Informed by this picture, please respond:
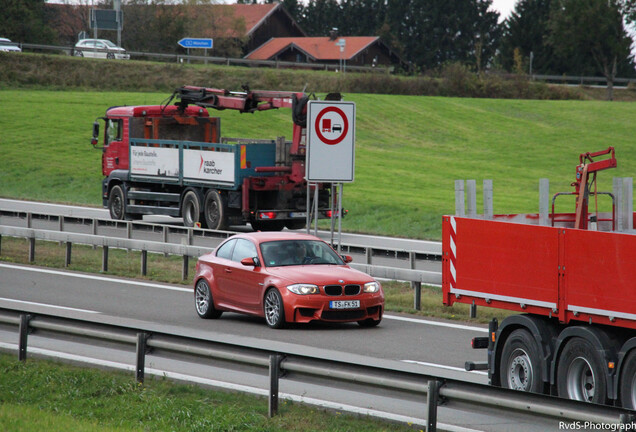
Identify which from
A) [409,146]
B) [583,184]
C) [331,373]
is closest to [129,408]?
[331,373]

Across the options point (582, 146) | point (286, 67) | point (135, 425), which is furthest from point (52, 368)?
point (286, 67)

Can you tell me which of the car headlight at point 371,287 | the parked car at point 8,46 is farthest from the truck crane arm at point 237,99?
the parked car at point 8,46

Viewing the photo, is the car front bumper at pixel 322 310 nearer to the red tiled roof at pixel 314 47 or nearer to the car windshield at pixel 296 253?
the car windshield at pixel 296 253

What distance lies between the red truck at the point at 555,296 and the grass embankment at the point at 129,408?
1830 mm

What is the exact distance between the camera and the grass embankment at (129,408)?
28.1 ft

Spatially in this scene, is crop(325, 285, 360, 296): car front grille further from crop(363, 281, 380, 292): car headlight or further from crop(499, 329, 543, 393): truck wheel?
crop(499, 329, 543, 393): truck wheel

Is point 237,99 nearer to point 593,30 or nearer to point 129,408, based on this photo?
point 129,408

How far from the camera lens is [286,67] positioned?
81562 mm

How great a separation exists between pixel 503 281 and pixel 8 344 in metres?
5.65

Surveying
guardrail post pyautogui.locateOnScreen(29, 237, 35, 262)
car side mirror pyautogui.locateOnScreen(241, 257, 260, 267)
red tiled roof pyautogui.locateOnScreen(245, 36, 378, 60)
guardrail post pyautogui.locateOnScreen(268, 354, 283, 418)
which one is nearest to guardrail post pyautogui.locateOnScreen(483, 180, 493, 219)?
guardrail post pyautogui.locateOnScreen(268, 354, 283, 418)

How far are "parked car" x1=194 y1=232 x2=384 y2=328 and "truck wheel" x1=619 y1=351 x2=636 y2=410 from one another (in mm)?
6376

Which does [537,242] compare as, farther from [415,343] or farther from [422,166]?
[422,166]

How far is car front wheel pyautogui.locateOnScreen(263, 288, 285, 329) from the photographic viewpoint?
579 inches

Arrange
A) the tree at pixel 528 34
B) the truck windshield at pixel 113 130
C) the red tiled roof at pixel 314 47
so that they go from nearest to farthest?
the truck windshield at pixel 113 130, the red tiled roof at pixel 314 47, the tree at pixel 528 34
